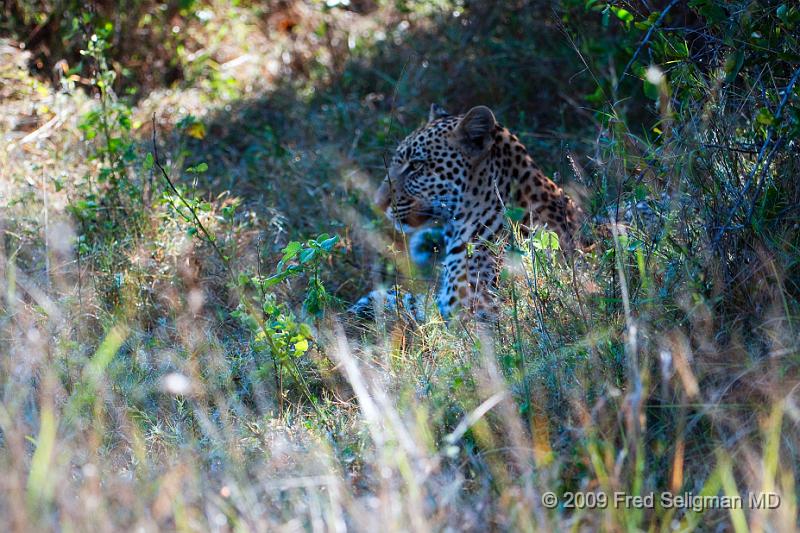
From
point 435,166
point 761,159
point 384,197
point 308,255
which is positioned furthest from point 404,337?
point 761,159

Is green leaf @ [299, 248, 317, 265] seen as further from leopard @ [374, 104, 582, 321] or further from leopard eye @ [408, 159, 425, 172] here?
leopard eye @ [408, 159, 425, 172]

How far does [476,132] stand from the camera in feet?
19.3

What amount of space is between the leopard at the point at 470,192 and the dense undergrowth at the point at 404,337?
0.27 metres

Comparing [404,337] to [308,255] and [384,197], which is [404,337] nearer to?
[308,255]

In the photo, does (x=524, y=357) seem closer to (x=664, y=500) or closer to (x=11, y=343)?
(x=664, y=500)

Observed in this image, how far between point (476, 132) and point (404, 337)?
1514 mm

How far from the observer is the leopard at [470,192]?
5.84 metres

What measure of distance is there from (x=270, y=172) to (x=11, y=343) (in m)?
3.10

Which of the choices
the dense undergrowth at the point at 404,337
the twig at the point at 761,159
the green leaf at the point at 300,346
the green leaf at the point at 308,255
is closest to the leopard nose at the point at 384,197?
the dense undergrowth at the point at 404,337

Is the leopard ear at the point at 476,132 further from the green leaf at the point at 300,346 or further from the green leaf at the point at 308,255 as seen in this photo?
the green leaf at the point at 300,346

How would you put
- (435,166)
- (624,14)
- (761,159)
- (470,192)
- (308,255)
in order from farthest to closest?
(435,166)
(470,192)
(624,14)
(308,255)
(761,159)

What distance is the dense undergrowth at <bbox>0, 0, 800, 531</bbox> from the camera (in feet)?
11.4

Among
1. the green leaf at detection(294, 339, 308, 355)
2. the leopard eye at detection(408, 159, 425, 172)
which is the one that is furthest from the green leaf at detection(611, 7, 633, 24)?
the green leaf at detection(294, 339, 308, 355)

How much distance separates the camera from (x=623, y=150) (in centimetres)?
463
